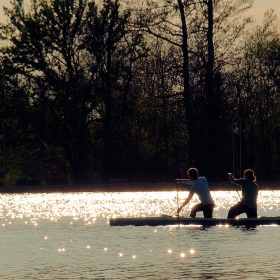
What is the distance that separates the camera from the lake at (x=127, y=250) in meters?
13.9

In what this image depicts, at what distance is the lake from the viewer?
13.9 metres

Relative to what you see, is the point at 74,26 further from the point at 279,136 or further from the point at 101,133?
the point at 279,136

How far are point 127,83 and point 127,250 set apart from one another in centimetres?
4643

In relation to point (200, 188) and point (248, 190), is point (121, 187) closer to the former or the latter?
point (200, 188)

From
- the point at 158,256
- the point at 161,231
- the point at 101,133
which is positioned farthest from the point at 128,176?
the point at 158,256

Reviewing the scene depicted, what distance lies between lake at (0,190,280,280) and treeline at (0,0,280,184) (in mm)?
29138

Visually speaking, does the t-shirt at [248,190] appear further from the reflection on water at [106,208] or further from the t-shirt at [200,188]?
the reflection on water at [106,208]

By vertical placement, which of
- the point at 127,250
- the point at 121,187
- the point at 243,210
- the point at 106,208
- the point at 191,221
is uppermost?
the point at 121,187

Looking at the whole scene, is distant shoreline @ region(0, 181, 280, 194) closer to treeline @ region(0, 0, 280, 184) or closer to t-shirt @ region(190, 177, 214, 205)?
treeline @ region(0, 0, 280, 184)

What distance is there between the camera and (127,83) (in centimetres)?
6353

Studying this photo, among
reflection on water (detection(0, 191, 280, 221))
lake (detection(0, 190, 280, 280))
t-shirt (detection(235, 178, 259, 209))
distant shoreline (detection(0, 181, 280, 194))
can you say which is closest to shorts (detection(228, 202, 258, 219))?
t-shirt (detection(235, 178, 259, 209))

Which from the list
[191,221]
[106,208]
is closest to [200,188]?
[191,221]

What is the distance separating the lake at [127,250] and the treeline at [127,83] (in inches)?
1147

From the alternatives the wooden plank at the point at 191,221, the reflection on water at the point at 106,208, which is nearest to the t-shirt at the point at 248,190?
the wooden plank at the point at 191,221
